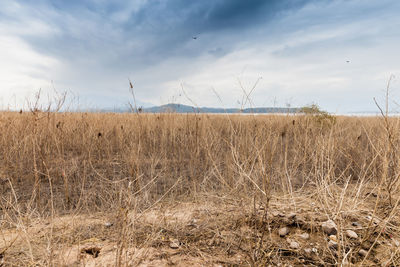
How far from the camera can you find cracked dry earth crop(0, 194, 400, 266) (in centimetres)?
144

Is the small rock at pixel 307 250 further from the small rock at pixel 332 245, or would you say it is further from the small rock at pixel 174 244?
the small rock at pixel 174 244

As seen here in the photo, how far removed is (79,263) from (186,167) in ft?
9.22

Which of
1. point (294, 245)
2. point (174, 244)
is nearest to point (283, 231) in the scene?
point (294, 245)

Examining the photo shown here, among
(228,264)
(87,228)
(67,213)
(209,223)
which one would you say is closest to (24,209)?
(67,213)

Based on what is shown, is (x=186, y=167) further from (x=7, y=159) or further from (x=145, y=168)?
(x=7, y=159)

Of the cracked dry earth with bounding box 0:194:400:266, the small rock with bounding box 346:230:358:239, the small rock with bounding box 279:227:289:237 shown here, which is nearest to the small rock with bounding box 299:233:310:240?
the cracked dry earth with bounding box 0:194:400:266

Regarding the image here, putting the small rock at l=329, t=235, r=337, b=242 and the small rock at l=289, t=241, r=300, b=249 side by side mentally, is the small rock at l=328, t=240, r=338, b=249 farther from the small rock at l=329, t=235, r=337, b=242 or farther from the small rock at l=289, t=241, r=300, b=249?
→ the small rock at l=289, t=241, r=300, b=249

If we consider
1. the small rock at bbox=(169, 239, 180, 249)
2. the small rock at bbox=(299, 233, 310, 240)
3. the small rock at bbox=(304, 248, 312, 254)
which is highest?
the small rock at bbox=(299, 233, 310, 240)

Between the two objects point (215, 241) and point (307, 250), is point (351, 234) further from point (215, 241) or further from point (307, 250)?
point (215, 241)

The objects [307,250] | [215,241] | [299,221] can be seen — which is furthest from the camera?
[299,221]

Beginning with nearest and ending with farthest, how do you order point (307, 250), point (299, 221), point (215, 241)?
1. point (307, 250)
2. point (215, 241)
3. point (299, 221)

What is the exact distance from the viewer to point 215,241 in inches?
67.6

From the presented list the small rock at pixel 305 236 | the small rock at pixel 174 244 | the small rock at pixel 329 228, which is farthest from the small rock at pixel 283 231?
the small rock at pixel 174 244

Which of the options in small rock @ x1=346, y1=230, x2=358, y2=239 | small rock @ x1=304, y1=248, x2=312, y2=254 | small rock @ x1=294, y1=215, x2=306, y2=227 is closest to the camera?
small rock @ x1=304, y1=248, x2=312, y2=254
